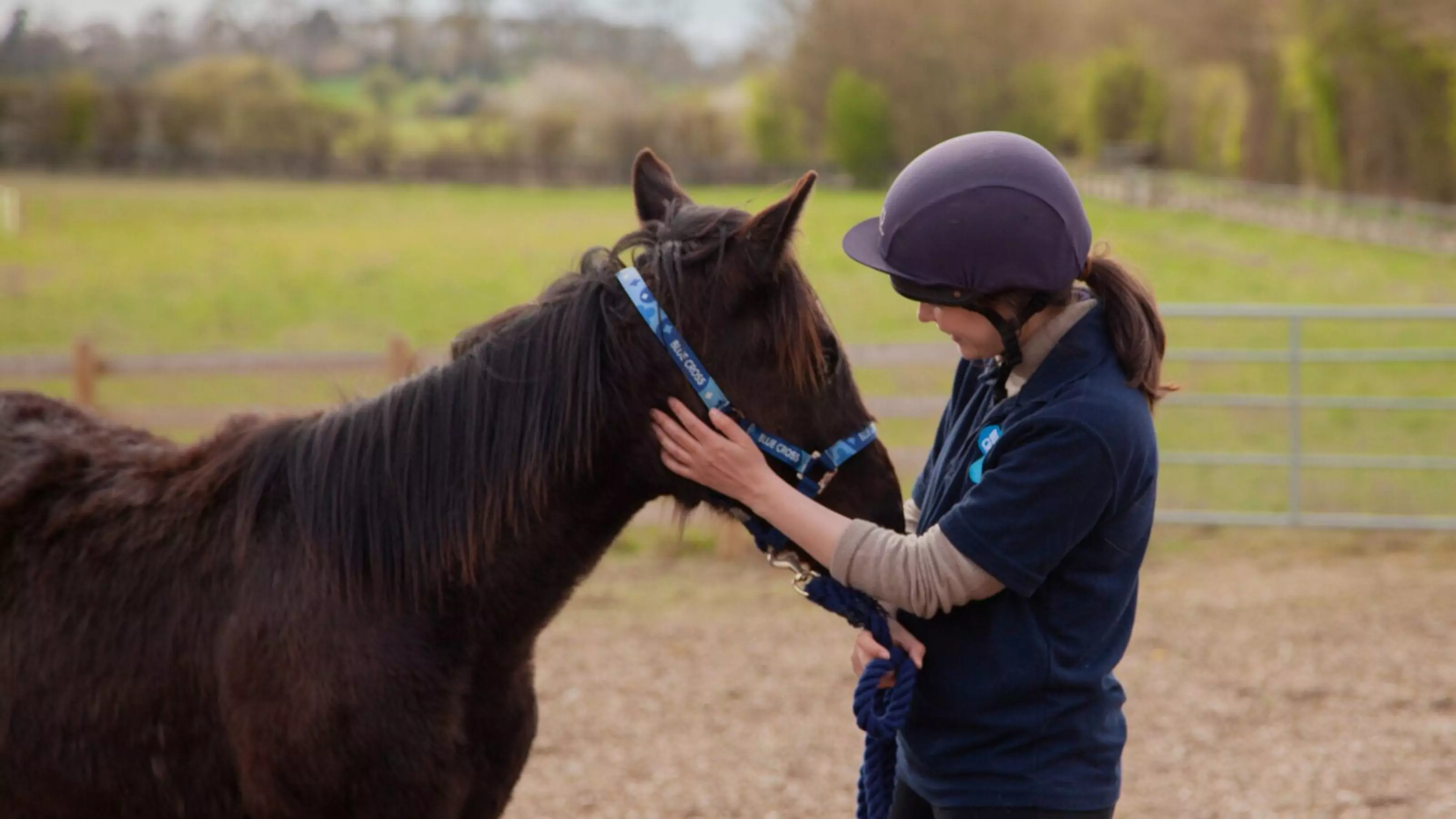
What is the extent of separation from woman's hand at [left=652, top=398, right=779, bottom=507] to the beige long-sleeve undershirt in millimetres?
153

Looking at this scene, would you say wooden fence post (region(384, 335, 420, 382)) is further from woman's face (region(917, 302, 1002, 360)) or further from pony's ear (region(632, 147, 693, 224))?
woman's face (region(917, 302, 1002, 360))

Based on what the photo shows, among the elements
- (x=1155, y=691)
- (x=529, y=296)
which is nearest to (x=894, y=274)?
(x=1155, y=691)

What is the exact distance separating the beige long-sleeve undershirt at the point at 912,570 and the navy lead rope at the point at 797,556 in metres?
0.11

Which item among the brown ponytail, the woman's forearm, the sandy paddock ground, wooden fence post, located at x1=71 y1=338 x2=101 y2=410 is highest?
the brown ponytail

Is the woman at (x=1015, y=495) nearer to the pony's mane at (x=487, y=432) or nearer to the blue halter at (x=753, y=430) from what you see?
the blue halter at (x=753, y=430)

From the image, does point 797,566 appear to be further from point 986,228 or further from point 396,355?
point 396,355

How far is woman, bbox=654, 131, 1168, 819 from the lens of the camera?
5.79ft

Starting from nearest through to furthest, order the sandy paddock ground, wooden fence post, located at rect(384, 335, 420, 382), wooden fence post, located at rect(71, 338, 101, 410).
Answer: the sandy paddock ground, wooden fence post, located at rect(384, 335, 420, 382), wooden fence post, located at rect(71, 338, 101, 410)

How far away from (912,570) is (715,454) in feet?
1.06

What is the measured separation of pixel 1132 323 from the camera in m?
1.84

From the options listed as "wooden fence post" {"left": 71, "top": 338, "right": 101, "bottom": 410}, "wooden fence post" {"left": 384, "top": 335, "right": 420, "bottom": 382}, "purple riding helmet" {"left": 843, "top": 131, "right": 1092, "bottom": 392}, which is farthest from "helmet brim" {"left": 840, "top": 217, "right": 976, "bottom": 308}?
"wooden fence post" {"left": 71, "top": 338, "right": 101, "bottom": 410}

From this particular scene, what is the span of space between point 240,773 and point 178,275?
1962cm

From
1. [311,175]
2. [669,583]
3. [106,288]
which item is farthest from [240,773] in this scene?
[311,175]

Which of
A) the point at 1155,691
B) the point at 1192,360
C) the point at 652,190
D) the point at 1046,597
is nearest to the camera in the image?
the point at 1046,597
